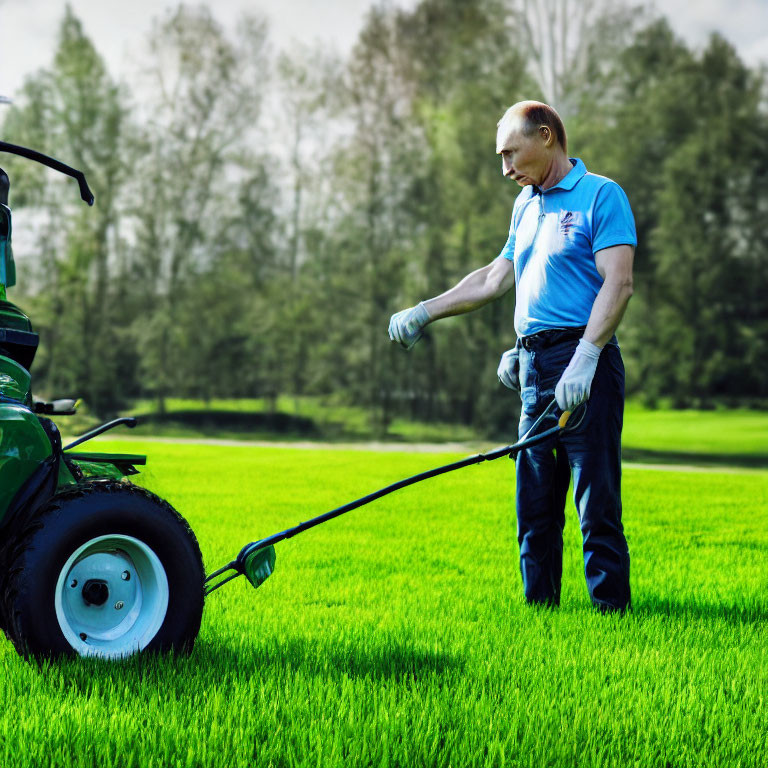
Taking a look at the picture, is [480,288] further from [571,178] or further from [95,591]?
[95,591]

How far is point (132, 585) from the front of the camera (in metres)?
3.34

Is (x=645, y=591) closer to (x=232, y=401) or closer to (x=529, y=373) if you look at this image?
(x=529, y=373)

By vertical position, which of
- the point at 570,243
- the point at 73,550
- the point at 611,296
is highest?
the point at 570,243

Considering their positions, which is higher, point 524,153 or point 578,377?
point 524,153

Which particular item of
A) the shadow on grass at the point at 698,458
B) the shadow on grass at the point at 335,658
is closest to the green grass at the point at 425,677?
the shadow on grass at the point at 335,658

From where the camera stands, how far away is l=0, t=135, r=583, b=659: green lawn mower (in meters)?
3.05

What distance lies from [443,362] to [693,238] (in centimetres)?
817

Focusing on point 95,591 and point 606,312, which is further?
point 606,312

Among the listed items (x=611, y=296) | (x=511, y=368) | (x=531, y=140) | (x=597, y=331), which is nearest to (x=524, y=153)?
(x=531, y=140)

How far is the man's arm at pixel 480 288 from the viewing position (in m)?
4.88

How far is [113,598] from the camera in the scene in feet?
10.9

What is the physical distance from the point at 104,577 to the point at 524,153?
2664 mm

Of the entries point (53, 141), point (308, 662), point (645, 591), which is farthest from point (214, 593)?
point (53, 141)

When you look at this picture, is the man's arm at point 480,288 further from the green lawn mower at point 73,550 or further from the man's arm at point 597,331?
the green lawn mower at point 73,550
